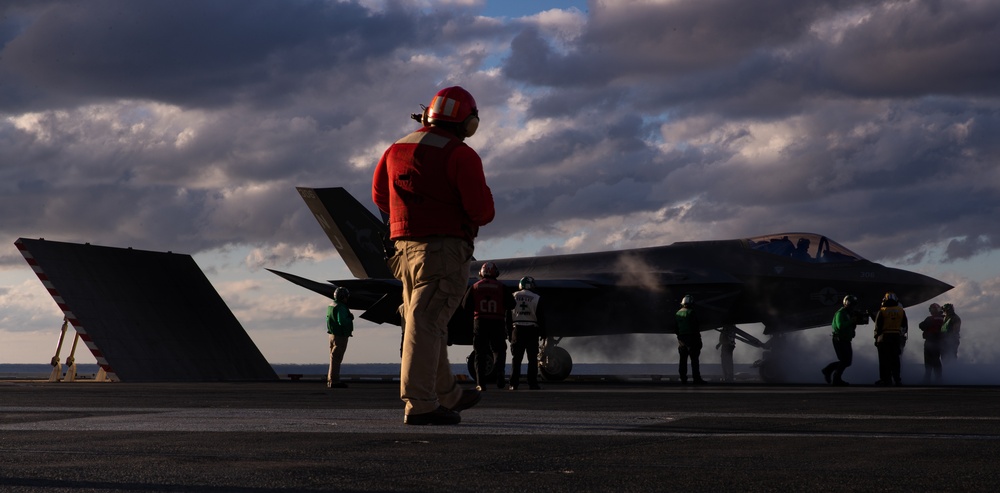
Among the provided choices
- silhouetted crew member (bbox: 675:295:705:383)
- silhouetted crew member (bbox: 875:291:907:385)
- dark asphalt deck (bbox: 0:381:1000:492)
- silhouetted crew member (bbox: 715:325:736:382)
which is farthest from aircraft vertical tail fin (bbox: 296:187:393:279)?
dark asphalt deck (bbox: 0:381:1000:492)

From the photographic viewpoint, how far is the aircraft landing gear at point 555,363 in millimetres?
25188

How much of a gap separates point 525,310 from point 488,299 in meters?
1.10

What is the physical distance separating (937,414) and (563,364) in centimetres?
1669

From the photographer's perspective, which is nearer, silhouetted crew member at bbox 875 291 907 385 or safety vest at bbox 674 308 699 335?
silhouetted crew member at bbox 875 291 907 385

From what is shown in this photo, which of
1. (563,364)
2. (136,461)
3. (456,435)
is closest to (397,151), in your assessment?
(456,435)

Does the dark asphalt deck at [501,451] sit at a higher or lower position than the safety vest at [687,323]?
lower

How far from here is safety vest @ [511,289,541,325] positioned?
1742cm

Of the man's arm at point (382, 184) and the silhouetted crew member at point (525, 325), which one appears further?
the silhouetted crew member at point (525, 325)

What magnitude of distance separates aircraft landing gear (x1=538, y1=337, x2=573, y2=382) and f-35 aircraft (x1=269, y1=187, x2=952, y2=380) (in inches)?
0.9

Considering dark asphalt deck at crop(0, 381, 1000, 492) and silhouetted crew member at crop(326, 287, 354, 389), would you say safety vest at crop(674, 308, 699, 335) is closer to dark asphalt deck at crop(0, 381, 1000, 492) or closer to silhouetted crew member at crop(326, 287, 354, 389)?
silhouetted crew member at crop(326, 287, 354, 389)

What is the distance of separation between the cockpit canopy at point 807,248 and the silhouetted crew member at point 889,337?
11.7 ft

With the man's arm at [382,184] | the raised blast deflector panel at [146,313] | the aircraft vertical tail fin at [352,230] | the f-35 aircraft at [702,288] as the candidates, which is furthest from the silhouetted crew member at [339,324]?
the aircraft vertical tail fin at [352,230]

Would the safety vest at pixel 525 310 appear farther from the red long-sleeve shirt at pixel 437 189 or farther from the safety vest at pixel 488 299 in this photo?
the red long-sleeve shirt at pixel 437 189

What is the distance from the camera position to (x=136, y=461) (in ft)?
15.0
